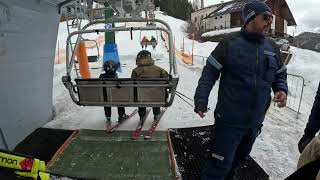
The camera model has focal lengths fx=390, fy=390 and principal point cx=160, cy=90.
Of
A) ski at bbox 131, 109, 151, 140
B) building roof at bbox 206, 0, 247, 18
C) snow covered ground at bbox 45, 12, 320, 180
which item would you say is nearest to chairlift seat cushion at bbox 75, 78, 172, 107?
ski at bbox 131, 109, 151, 140

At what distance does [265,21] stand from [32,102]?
500cm

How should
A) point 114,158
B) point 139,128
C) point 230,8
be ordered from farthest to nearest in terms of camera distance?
point 230,8 → point 139,128 → point 114,158

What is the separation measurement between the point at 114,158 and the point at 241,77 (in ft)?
9.86

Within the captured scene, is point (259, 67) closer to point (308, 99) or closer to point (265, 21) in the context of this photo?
point (265, 21)

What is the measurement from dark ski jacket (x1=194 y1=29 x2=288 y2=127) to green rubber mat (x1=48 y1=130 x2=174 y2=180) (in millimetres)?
1921

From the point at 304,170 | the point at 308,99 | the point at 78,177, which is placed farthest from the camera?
the point at 308,99

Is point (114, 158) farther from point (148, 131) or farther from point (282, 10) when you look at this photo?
point (282, 10)

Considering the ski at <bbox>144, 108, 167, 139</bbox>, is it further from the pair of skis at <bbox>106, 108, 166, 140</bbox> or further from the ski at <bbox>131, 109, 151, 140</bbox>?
the ski at <bbox>131, 109, 151, 140</bbox>

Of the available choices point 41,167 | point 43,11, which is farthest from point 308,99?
point 41,167

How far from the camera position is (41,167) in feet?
11.9

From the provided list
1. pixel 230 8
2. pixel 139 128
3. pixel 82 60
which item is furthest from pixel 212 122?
pixel 230 8

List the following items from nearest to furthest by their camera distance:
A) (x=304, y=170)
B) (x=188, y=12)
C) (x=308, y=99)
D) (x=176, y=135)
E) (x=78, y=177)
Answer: (x=304, y=170) → (x=78, y=177) → (x=176, y=135) → (x=308, y=99) → (x=188, y=12)

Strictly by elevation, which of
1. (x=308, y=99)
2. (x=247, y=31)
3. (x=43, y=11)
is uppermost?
(x=43, y=11)

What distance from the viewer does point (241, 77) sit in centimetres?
370
